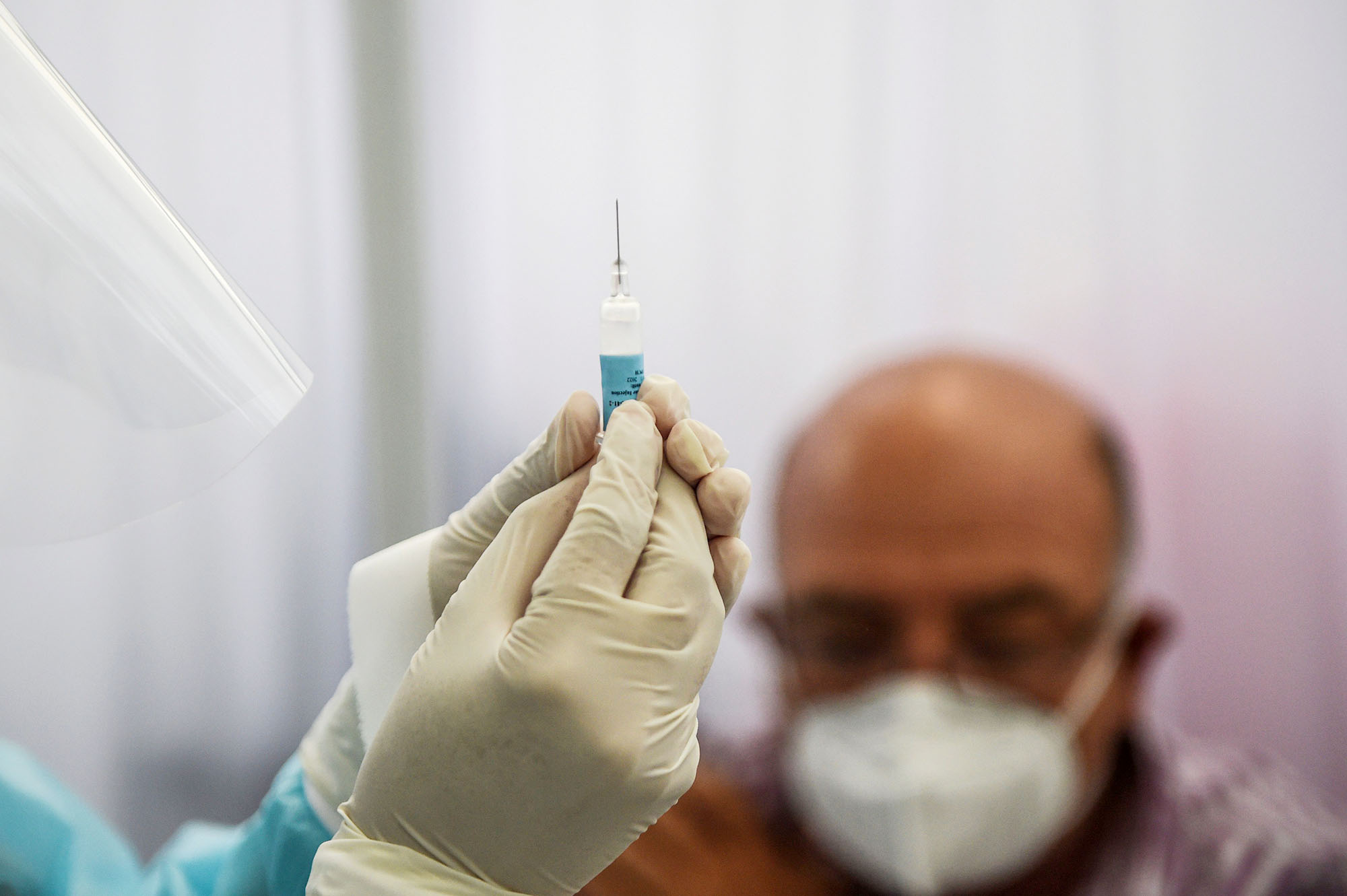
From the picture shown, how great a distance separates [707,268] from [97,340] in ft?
3.84

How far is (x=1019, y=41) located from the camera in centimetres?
153

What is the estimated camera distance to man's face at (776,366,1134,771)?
1.44 metres

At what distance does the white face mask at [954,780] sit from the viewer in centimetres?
139

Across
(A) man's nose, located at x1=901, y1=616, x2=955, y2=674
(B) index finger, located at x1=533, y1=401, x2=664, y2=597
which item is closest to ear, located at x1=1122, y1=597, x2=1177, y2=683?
(A) man's nose, located at x1=901, y1=616, x2=955, y2=674

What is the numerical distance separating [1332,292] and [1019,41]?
25.8 inches

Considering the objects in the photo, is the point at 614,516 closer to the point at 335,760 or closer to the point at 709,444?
the point at 709,444

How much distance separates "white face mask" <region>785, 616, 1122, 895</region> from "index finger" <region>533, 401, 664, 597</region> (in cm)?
86

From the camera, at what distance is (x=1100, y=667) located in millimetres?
1476

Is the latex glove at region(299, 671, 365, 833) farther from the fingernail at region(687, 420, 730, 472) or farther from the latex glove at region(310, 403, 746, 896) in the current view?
the fingernail at region(687, 420, 730, 472)

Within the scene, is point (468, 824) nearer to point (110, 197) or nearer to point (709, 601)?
point (709, 601)

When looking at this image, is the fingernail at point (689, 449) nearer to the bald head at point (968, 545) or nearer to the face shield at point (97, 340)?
the face shield at point (97, 340)

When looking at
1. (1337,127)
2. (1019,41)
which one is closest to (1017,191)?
(1019,41)

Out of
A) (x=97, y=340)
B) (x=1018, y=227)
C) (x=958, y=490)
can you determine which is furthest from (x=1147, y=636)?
(x=97, y=340)

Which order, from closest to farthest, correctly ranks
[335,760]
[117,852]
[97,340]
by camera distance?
[97,340] → [335,760] → [117,852]
